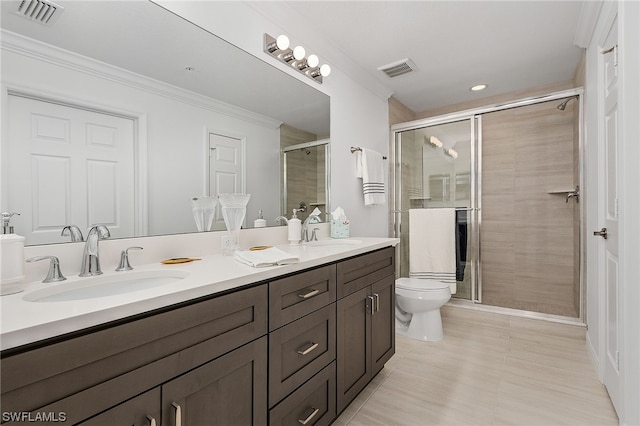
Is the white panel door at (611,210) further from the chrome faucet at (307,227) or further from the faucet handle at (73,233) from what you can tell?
the faucet handle at (73,233)

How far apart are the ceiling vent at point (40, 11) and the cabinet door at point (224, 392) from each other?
4.11ft

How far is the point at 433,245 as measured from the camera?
3043 millimetres

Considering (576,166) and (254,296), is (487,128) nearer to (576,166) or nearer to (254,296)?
(576,166)

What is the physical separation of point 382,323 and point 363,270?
1.36ft

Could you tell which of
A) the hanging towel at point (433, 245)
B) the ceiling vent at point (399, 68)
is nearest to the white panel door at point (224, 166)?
the ceiling vent at point (399, 68)

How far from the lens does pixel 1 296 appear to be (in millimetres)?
809

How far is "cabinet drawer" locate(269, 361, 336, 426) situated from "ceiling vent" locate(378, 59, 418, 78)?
239cm

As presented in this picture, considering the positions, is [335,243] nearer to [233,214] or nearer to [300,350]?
[233,214]

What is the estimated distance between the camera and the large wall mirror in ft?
3.31

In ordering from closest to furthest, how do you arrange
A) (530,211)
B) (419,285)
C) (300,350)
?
(300,350)
(419,285)
(530,211)

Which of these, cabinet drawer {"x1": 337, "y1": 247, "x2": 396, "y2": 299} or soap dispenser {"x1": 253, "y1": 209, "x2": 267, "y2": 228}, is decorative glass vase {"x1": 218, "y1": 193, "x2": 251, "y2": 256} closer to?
soap dispenser {"x1": 253, "y1": 209, "x2": 267, "y2": 228}

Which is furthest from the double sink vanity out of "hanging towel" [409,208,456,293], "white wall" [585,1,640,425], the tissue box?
"hanging towel" [409,208,456,293]

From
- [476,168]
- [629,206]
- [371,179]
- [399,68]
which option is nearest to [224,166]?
[371,179]

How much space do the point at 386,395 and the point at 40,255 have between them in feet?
5.69
